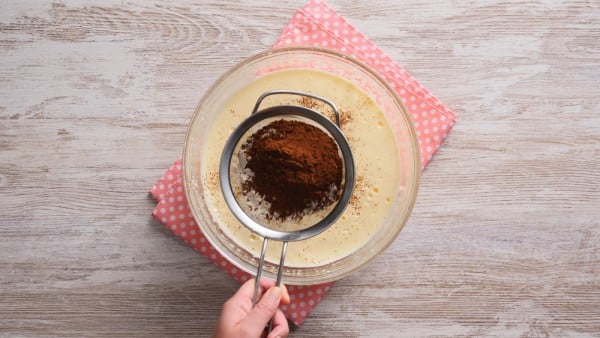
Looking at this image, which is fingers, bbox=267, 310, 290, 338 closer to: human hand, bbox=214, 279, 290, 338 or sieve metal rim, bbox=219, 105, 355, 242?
human hand, bbox=214, 279, 290, 338

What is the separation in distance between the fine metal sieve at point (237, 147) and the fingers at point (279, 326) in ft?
0.44

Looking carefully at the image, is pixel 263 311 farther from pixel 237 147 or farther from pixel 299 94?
pixel 299 94

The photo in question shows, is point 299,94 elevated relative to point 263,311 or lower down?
elevated

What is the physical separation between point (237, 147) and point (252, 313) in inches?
18.1

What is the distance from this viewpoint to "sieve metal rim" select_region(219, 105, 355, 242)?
1442mm

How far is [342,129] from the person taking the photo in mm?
1540

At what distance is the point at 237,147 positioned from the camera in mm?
1499

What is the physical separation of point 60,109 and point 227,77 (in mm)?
629

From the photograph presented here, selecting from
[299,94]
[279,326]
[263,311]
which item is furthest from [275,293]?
[299,94]

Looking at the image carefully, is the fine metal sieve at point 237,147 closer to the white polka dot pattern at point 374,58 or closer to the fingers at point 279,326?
the fingers at point 279,326

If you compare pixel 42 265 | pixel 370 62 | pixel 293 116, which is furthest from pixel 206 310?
pixel 370 62

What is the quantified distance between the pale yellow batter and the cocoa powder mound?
113mm

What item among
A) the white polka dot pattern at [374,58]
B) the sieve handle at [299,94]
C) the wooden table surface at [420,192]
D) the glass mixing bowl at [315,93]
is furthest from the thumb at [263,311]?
the white polka dot pattern at [374,58]

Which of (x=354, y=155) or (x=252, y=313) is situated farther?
(x=354, y=155)
